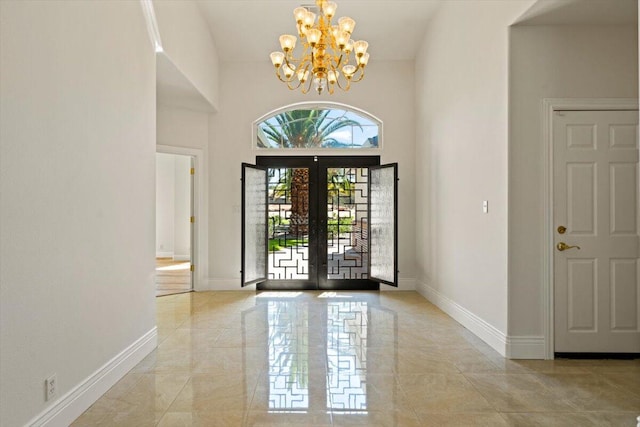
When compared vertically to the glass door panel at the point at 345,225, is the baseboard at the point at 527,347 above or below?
below

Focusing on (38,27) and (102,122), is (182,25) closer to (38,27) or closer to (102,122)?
(102,122)

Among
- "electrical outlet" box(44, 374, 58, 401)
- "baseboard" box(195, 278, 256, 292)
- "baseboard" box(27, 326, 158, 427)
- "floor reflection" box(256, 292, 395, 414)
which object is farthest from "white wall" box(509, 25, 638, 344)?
"baseboard" box(195, 278, 256, 292)

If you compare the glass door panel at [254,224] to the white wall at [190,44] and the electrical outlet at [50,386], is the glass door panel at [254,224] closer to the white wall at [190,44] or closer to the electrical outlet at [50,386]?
the white wall at [190,44]

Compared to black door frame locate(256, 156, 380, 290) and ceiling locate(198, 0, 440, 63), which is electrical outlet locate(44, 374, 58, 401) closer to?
black door frame locate(256, 156, 380, 290)

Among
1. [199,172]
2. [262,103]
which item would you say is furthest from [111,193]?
[262,103]

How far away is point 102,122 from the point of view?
291cm

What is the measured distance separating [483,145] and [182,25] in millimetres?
3504

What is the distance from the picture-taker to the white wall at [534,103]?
3.53 meters

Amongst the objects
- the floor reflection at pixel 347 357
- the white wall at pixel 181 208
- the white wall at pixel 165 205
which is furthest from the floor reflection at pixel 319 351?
the white wall at pixel 165 205

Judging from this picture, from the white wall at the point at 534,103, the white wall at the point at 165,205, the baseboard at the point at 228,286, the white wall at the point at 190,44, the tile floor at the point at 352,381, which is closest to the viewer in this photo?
the tile floor at the point at 352,381

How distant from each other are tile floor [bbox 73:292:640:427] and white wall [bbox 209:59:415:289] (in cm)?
203

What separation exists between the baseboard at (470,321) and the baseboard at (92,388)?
2999 millimetres

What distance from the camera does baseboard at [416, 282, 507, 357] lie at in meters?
3.71

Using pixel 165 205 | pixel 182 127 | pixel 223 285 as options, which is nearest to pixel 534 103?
pixel 182 127
